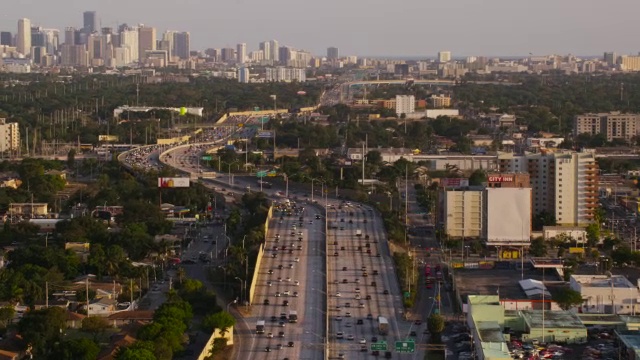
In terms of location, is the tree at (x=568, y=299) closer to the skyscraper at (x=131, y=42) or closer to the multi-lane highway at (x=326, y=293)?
the multi-lane highway at (x=326, y=293)

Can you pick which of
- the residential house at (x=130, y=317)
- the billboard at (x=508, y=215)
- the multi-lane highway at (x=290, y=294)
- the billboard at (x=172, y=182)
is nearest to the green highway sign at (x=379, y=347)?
the multi-lane highway at (x=290, y=294)

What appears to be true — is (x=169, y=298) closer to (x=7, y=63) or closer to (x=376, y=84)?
(x=376, y=84)

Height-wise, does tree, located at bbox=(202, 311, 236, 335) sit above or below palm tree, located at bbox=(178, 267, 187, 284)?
below

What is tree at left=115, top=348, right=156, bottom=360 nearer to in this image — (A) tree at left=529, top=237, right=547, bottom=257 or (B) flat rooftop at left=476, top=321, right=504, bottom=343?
(B) flat rooftop at left=476, top=321, right=504, bottom=343

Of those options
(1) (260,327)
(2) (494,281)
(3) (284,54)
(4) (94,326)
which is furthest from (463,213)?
(3) (284,54)

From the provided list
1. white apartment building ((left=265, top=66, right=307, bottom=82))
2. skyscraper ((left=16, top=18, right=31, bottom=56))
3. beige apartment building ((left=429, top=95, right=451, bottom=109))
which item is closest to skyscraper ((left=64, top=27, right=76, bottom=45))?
skyscraper ((left=16, top=18, right=31, bottom=56))

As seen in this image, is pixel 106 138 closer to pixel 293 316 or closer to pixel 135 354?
pixel 293 316
